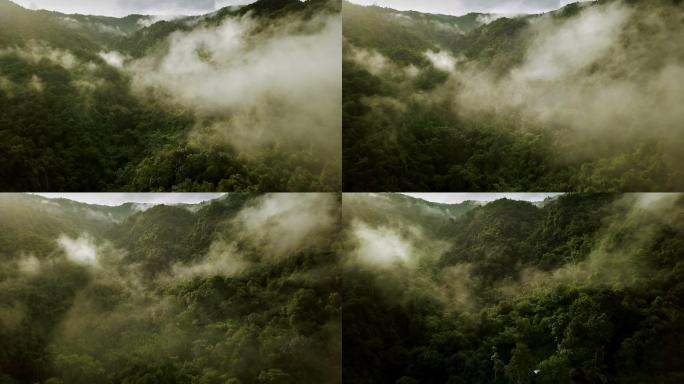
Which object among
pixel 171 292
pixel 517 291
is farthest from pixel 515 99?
pixel 171 292

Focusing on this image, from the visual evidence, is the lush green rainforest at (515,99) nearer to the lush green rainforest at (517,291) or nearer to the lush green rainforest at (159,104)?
the lush green rainforest at (517,291)

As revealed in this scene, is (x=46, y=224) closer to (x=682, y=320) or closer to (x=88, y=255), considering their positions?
(x=88, y=255)

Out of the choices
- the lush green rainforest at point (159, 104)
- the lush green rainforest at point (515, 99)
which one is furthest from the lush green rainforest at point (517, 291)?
the lush green rainforest at point (159, 104)

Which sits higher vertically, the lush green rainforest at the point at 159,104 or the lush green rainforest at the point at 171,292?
the lush green rainforest at the point at 159,104

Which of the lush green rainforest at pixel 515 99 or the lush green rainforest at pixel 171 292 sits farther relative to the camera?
the lush green rainforest at pixel 515 99

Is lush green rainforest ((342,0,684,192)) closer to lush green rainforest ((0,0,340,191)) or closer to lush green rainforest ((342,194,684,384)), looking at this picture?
lush green rainforest ((342,194,684,384))

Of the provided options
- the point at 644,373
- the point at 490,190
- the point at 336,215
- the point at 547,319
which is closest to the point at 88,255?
the point at 336,215
